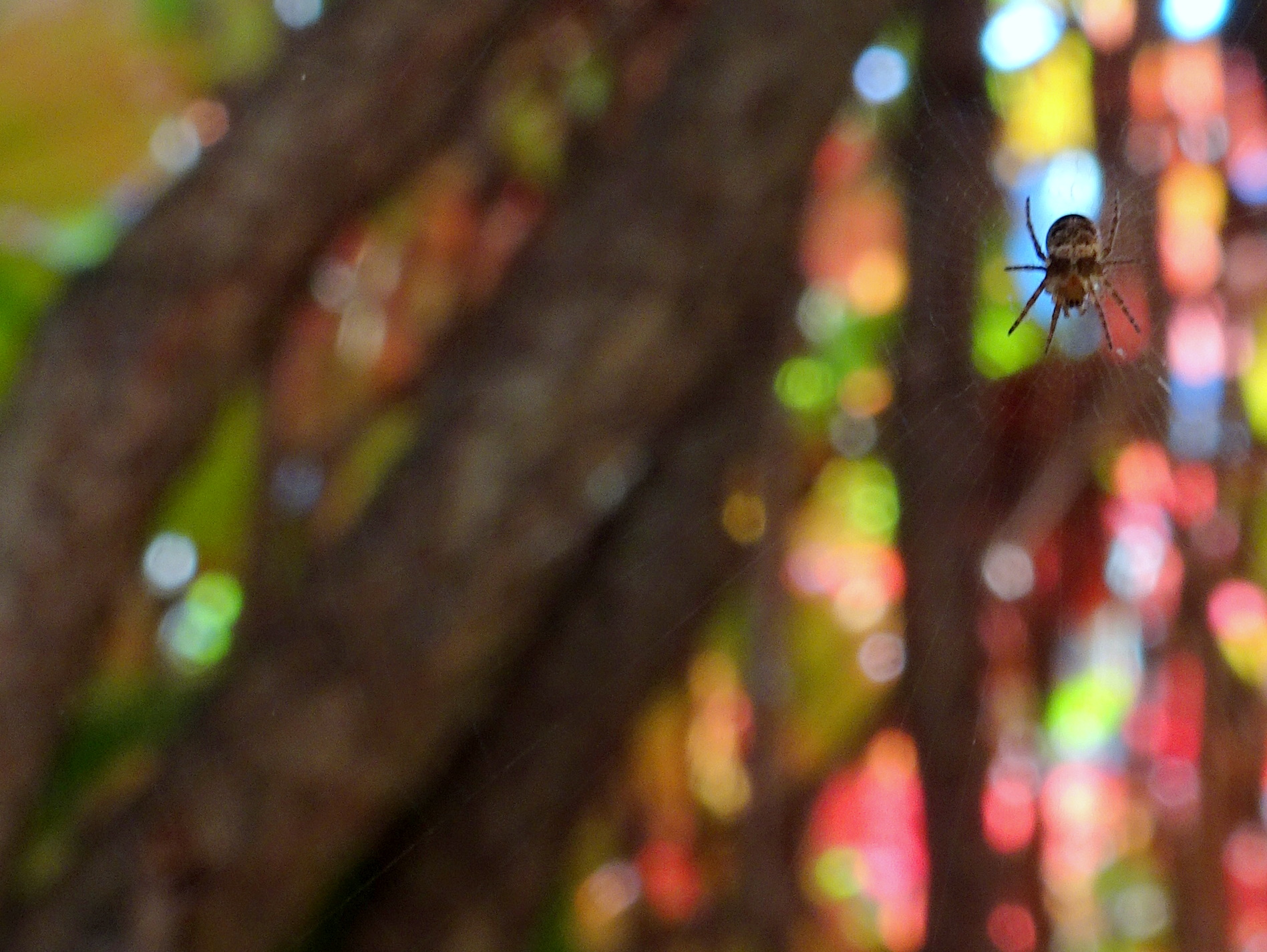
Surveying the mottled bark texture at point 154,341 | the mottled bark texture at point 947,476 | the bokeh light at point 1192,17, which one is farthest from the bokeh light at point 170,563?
the bokeh light at point 1192,17

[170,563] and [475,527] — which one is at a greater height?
[170,563]

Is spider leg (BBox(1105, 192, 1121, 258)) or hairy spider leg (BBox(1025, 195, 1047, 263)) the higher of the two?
hairy spider leg (BBox(1025, 195, 1047, 263))

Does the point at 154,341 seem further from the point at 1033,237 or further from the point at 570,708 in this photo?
the point at 1033,237

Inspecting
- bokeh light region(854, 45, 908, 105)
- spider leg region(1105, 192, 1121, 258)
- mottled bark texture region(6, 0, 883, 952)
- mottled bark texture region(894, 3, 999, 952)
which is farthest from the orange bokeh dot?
bokeh light region(854, 45, 908, 105)

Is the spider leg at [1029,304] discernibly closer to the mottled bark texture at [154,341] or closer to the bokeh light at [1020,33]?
the bokeh light at [1020,33]

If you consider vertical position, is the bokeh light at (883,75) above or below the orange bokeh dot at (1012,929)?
above

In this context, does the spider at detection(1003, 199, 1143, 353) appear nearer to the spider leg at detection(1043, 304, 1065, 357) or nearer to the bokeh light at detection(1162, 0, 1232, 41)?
the spider leg at detection(1043, 304, 1065, 357)

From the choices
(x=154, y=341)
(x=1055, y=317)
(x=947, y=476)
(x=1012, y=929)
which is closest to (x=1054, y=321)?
(x=1055, y=317)
